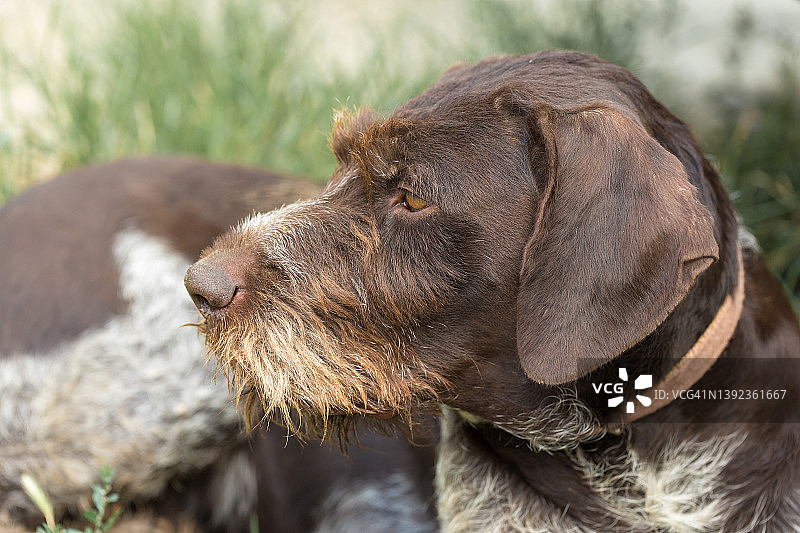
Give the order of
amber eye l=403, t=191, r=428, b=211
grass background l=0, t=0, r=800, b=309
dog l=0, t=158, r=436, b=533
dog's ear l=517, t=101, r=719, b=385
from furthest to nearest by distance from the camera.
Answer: grass background l=0, t=0, r=800, b=309, dog l=0, t=158, r=436, b=533, amber eye l=403, t=191, r=428, b=211, dog's ear l=517, t=101, r=719, b=385

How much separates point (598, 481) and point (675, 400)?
0.97 ft

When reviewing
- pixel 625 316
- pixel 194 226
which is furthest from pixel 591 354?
pixel 194 226

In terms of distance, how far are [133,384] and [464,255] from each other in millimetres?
1483

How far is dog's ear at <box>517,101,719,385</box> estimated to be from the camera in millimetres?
1876

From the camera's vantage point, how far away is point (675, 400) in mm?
2256

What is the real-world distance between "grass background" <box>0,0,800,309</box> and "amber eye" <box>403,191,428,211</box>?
2.42 meters

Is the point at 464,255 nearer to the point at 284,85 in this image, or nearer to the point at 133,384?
the point at 133,384

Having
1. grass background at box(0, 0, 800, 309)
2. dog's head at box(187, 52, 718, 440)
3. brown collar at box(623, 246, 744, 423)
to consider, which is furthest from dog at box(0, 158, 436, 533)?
grass background at box(0, 0, 800, 309)

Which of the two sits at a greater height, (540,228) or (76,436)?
(540,228)

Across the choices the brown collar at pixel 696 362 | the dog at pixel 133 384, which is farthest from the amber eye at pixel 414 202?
the dog at pixel 133 384

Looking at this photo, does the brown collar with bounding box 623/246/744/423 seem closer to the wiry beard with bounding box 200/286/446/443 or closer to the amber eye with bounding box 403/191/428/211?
the wiry beard with bounding box 200/286/446/443

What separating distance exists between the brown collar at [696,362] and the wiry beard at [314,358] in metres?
0.51

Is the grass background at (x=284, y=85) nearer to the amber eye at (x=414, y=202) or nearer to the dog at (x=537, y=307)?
the dog at (x=537, y=307)

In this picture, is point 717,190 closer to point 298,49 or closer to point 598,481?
point 598,481
